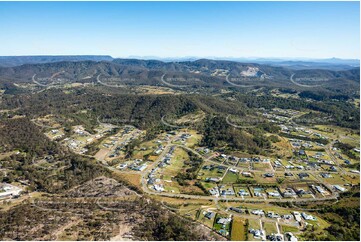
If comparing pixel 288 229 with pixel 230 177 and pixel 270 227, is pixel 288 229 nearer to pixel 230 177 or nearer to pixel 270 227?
pixel 270 227

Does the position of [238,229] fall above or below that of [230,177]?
above

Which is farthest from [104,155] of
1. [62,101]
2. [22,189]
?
[62,101]

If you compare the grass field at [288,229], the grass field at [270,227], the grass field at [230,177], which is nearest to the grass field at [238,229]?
the grass field at [270,227]

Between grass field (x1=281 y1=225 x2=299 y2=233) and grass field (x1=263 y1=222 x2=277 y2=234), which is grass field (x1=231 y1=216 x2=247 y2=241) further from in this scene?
grass field (x1=281 y1=225 x2=299 y2=233)

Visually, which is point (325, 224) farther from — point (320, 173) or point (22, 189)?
point (22, 189)

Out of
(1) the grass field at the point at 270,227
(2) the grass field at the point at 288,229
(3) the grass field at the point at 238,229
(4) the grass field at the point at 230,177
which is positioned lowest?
(4) the grass field at the point at 230,177

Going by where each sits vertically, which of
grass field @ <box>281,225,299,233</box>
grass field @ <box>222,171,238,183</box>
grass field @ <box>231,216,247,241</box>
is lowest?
grass field @ <box>222,171,238,183</box>

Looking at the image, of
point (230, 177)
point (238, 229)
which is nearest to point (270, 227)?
point (238, 229)

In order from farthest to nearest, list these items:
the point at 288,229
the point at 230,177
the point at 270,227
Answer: the point at 230,177 → the point at 270,227 → the point at 288,229

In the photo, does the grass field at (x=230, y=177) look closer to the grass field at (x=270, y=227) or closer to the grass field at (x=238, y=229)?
the grass field at (x=238, y=229)

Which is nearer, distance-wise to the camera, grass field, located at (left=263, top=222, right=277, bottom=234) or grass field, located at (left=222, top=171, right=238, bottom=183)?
grass field, located at (left=263, top=222, right=277, bottom=234)

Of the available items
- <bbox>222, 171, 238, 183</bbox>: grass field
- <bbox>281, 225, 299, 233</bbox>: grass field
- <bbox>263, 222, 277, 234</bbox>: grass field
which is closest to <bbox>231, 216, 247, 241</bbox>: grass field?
<bbox>263, 222, 277, 234</bbox>: grass field

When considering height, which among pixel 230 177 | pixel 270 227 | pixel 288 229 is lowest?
pixel 230 177

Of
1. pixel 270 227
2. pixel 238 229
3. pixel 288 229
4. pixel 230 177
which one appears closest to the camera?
pixel 238 229
